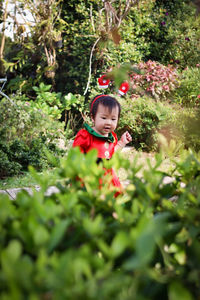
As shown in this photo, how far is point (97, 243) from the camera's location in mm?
691

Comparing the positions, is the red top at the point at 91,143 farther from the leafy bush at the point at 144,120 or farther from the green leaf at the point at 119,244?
the leafy bush at the point at 144,120

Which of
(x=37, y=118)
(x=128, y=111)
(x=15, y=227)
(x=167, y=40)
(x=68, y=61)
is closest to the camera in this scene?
(x=15, y=227)

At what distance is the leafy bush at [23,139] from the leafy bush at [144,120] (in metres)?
1.55

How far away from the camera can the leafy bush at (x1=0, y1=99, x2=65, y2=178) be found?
4.53m

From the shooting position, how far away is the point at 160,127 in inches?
253

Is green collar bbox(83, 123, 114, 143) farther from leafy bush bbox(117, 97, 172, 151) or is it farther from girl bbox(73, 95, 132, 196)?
leafy bush bbox(117, 97, 172, 151)

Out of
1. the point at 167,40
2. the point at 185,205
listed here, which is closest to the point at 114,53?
the point at 167,40

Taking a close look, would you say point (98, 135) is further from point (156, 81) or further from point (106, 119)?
point (156, 81)

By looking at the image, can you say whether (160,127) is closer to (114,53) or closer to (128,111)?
(128,111)

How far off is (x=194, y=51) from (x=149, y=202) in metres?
9.73

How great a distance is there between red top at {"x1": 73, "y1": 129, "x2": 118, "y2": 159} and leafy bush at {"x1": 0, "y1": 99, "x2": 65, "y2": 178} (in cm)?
187

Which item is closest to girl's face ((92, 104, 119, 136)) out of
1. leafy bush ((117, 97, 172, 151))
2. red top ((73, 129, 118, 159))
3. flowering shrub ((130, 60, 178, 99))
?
red top ((73, 129, 118, 159))

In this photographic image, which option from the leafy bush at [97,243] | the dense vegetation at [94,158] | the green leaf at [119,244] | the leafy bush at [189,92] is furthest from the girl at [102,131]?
the leafy bush at [189,92]

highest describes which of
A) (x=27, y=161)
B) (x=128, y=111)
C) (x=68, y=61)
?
(x=68, y=61)
